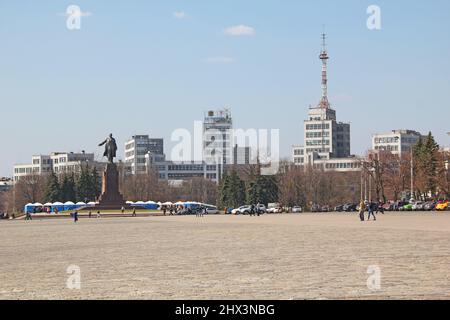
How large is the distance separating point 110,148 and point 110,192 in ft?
24.4

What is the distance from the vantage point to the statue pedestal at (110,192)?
323ft

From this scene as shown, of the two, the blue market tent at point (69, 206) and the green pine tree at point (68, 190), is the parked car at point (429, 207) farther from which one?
the green pine tree at point (68, 190)

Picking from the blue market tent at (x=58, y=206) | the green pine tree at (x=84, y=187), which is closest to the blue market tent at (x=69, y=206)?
the blue market tent at (x=58, y=206)

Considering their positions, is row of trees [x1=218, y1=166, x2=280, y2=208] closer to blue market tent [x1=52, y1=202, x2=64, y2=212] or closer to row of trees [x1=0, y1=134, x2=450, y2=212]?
row of trees [x1=0, y1=134, x2=450, y2=212]

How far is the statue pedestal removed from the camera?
98.3 meters

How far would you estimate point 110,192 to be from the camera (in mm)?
98875

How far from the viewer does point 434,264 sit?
18.8m

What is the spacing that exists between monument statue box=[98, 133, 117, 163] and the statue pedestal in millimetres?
3932

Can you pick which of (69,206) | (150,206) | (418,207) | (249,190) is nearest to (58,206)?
(69,206)

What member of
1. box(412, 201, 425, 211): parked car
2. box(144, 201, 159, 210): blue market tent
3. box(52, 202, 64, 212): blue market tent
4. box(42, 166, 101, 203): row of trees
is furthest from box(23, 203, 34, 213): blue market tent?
box(412, 201, 425, 211): parked car

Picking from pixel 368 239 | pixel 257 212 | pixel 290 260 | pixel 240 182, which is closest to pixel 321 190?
pixel 240 182
